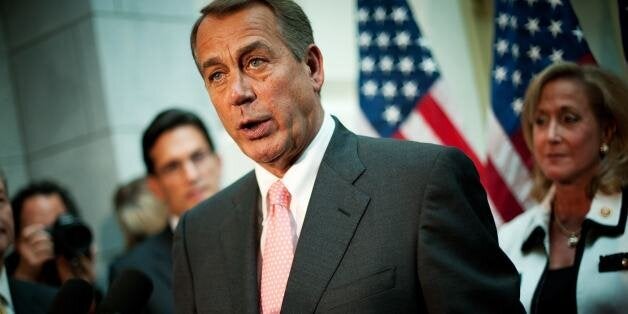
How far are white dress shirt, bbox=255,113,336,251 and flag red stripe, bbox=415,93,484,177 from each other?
1.97 m

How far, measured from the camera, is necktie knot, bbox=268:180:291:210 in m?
2.48

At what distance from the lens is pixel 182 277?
267cm

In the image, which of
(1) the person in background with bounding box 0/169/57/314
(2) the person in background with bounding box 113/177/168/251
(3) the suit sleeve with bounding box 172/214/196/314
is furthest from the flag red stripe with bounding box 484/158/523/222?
(2) the person in background with bounding box 113/177/168/251

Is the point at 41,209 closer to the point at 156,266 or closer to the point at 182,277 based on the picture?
the point at 156,266

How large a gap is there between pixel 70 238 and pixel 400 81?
6.11 ft

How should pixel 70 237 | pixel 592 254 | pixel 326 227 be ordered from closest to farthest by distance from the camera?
pixel 326 227
pixel 592 254
pixel 70 237

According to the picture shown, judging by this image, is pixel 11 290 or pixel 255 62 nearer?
pixel 255 62

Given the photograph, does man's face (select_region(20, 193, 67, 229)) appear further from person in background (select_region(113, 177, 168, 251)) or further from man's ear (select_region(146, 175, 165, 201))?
man's ear (select_region(146, 175, 165, 201))

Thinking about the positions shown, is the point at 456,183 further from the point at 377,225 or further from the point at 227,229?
the point at 227,229

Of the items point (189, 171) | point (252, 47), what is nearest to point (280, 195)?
point (252, 47)

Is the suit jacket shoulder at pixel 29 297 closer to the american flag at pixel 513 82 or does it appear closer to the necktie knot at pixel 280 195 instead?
the necktie knot at pixel 280 195

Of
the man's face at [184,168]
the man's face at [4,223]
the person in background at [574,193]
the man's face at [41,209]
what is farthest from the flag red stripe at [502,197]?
the man's face at [41,209]

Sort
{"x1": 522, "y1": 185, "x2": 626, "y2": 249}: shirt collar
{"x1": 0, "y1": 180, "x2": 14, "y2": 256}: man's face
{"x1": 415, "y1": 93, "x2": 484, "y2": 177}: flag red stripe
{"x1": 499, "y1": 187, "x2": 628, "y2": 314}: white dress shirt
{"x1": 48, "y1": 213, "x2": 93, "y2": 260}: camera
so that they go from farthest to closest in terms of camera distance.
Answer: {"x1": 415, "y1": 93, "x2": 484, "y2": 177}: flag red stripe < {"x1": 48, "y1": 213, "x2": 93, "y2": 260}: camera < {"x1": 0, "y1": 180, "x2": 14, "y2": 256}: man's face < {"x1": 522, "y1": 185, "x2": 626, "y2": 249}: shirt collar < {"x1": 499, "y1": 187, "x2": 628, "y2": 314}: white dress shirt

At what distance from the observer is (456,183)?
2.26 metres
